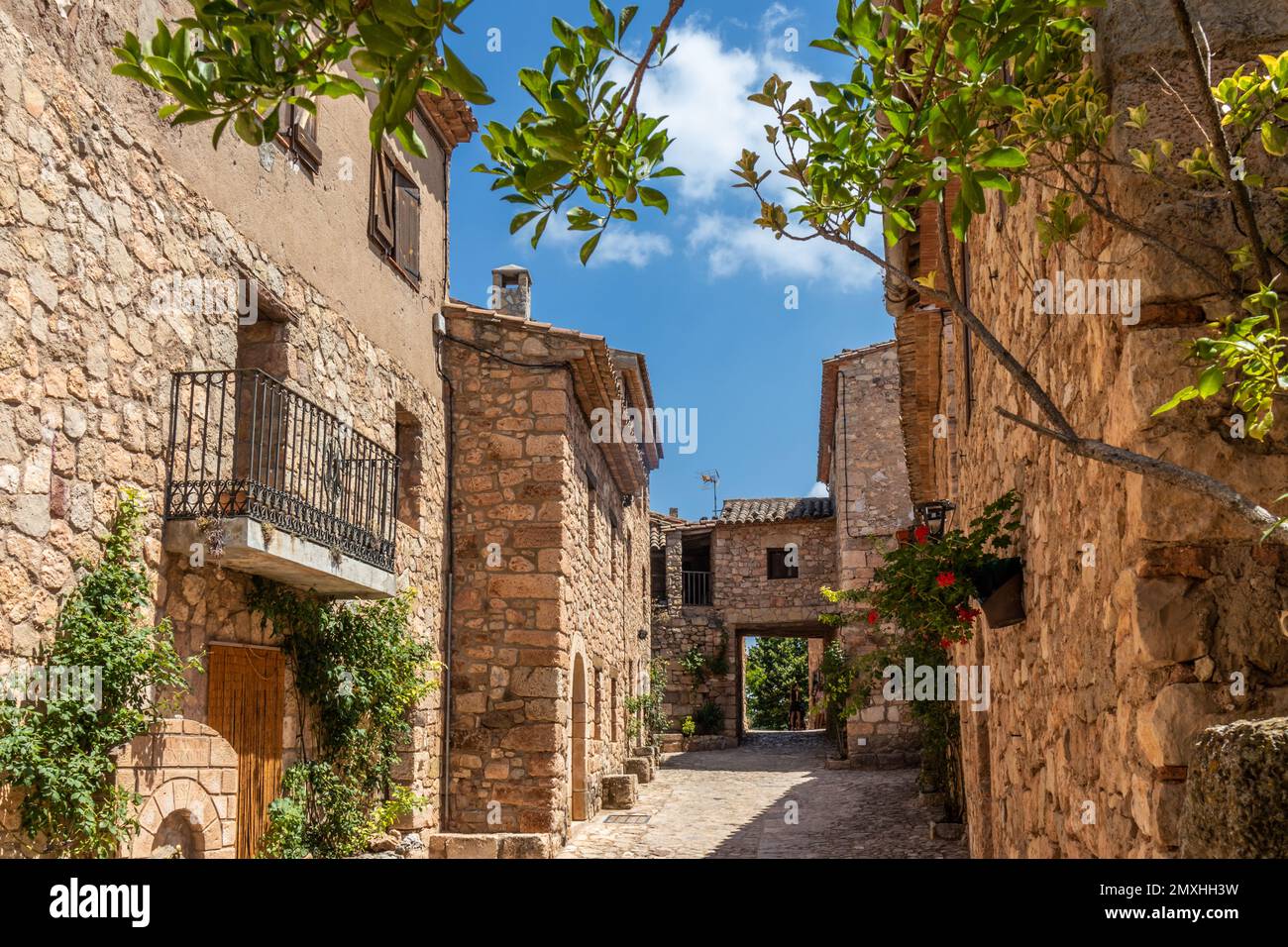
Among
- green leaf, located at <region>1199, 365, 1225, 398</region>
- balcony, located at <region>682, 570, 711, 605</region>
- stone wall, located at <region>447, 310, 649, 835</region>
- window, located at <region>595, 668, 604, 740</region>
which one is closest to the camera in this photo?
green leaf, located at <region>1199, 365, 1225, 398</region>

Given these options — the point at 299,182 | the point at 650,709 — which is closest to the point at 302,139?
the point at 299,182

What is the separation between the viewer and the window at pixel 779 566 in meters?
26.1

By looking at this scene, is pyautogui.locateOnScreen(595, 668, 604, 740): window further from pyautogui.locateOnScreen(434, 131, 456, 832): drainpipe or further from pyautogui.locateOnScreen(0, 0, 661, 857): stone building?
pyautogui.locateOnScreen(434, 131, 456, 832): drainpipe

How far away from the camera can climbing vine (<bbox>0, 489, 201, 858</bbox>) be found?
498 centimetres

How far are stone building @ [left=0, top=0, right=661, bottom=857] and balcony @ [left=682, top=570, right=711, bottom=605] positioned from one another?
12.3 m

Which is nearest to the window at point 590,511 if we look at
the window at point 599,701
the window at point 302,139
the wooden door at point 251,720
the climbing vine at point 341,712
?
the window at point 599,701

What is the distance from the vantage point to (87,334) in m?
5.57

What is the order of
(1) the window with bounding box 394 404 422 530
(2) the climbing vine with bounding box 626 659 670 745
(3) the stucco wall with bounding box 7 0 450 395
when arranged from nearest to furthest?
(3) the stucco wall with bounding box 7 0 450 395 → (1) the window with bounding box 394 404 422 530 → (2) the climbing vine with bounding box 626 659 670 745

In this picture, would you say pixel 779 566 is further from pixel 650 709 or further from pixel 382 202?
pixel 382 202

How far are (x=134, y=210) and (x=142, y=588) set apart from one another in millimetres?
2003

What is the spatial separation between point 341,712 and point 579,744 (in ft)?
17.5

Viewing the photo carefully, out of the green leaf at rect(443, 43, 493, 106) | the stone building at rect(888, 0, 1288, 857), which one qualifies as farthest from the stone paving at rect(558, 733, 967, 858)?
the green leaf at rect(443, 43, 493, 106)

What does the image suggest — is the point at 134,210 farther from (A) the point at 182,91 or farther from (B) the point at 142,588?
(A) the point at 182,91

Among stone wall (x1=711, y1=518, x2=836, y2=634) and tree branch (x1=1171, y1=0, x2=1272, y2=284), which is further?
stone wall (x1=711, y1=518, x2=836, y2=634)
